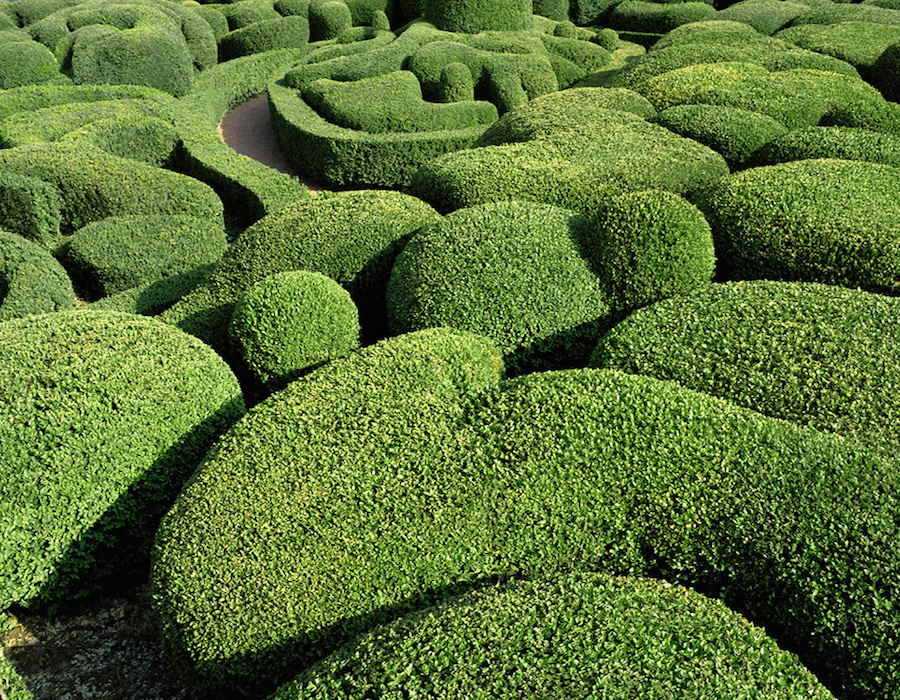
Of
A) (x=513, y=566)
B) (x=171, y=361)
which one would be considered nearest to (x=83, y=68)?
(x=171, y=361)

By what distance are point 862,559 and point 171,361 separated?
6.31 m

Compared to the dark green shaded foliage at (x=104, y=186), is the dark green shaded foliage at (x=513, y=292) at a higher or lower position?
higher

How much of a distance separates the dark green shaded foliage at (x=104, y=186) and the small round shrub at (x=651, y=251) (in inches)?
371

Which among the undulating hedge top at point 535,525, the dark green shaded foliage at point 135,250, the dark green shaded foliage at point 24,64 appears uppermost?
the dark green shaded foliage at point 24,64

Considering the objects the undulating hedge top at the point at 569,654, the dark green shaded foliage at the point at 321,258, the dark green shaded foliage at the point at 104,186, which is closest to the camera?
the undulating hedge top at the point at 569,654

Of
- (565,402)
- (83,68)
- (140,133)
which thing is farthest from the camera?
(83,68)

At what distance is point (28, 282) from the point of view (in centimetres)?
1066

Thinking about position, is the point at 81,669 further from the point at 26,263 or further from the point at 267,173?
the point at 267,173

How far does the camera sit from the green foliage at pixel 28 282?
34.3 feet

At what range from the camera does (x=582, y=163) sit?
10.3 m

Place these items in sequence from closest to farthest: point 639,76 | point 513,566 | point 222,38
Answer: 1. point 513,566
2. point 639,76
3. point 222,38

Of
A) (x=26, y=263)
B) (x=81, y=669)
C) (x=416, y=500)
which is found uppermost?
(x=416, y=500)

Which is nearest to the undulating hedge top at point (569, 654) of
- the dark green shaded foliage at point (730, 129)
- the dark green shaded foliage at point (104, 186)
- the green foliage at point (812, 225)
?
the green foliage at point (812, 225)

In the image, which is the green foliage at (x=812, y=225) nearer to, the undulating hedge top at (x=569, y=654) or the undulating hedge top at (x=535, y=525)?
the undulating hedge top at (x=535, y=525)
